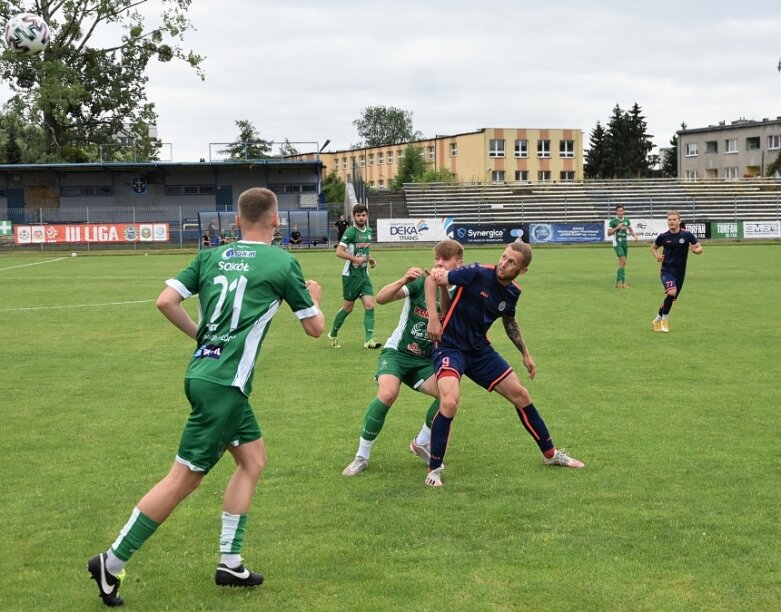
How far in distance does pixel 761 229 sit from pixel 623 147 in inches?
2269

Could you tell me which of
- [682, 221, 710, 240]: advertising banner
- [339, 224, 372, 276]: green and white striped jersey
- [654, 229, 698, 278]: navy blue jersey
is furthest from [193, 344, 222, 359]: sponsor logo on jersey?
[682, 221, 710, 240]: advertising banner

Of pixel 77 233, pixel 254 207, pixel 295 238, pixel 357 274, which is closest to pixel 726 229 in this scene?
pixel 295 238

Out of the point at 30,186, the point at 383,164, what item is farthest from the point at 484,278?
the point at 383,164

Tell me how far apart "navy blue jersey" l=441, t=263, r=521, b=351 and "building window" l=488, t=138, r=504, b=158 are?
89.3 m

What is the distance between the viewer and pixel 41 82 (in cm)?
5900

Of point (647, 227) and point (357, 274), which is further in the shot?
point (647, 227)

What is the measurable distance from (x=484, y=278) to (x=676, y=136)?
368 feet

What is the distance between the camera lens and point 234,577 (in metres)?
4.92

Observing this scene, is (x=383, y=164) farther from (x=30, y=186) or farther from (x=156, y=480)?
(x=156, y=480)

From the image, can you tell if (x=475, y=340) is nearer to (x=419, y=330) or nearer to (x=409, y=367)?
(x=419, y=330)

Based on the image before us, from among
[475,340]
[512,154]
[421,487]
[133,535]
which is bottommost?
[421,487]

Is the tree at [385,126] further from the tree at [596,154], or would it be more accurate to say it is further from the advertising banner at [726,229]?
the advertising banner at [726,229]

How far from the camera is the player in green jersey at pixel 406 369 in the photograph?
7.23m

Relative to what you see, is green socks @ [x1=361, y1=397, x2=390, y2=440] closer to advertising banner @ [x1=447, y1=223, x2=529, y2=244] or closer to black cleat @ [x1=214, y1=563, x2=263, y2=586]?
black cleat @ [x1=214, y1=563, x2=263, y2=586]
